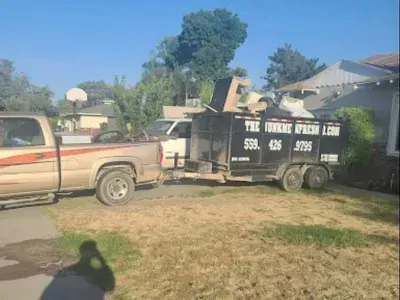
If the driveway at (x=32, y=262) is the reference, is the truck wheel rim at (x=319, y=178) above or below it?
above

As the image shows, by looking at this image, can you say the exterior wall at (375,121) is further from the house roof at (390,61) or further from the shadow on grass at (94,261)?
the shadow on grass at (94,261)

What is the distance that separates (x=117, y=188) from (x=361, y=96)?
875cm

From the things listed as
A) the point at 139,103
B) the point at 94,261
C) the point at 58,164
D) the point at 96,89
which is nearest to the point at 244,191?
the point at 58,164

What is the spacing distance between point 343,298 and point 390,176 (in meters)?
5.24

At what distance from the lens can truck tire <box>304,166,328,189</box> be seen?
1066cm

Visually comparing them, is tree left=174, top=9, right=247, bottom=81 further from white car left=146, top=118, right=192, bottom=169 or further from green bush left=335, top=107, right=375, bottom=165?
green bush left=335, top=107, right=375, bottom=165

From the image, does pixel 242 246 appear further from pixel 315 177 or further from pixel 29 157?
pixel 315 177

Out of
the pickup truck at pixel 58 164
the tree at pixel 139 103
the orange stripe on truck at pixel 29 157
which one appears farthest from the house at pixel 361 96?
the tree at pixel 139 103

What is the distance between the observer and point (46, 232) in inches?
244

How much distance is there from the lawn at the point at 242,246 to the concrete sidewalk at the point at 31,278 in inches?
11.9

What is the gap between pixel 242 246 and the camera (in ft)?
18.5

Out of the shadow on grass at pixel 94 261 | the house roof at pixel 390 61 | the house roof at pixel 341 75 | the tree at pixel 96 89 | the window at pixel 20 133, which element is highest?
the tree at pixel 96 89

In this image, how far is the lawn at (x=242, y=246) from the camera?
4277mm

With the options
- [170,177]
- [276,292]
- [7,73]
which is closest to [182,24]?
[7,73]
